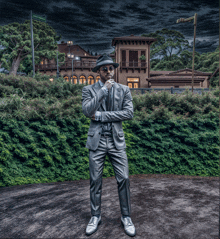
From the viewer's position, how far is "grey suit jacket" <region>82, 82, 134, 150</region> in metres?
2.63

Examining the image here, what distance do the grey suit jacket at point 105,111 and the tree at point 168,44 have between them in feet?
146

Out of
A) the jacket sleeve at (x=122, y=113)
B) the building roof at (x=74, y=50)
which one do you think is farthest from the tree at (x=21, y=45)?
the jacket sleeve at (x=122, y=113)

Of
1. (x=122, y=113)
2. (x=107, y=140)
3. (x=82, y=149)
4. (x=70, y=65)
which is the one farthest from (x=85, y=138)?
(x=70, y=65)

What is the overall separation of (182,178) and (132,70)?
76.1ft

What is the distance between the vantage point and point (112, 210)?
3.47 metres

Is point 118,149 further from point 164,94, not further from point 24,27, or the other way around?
point 24,27

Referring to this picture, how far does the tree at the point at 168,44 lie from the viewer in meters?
44.2

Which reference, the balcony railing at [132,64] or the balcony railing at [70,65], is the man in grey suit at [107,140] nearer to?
the balcony railing at [132,64]

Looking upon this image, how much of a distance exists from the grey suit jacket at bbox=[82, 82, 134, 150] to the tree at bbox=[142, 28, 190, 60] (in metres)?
44.4

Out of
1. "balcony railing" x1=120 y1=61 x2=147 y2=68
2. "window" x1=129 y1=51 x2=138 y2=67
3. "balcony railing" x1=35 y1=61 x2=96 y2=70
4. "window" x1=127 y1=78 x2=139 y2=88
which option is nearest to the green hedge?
"balcony railing" x1=120 y1=61 x2=147 y2=68

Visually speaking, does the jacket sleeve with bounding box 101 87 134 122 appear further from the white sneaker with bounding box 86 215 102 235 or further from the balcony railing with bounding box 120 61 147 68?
the balcony railing with bounding box 120 61 147 68

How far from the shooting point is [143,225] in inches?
115

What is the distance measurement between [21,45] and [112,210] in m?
31.4

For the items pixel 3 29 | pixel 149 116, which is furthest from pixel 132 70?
pixel 149 116
